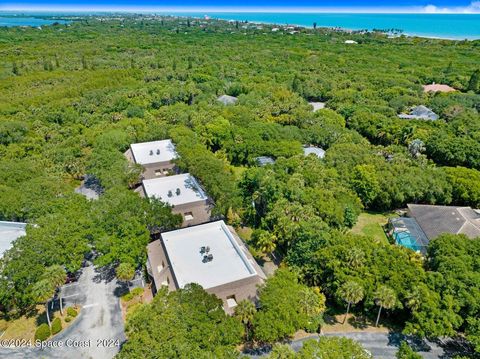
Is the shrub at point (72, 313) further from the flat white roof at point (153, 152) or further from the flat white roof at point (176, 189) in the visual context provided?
the flat white roof at point (153, 152)

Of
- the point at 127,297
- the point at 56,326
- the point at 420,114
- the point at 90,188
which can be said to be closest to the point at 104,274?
the point at 127,297

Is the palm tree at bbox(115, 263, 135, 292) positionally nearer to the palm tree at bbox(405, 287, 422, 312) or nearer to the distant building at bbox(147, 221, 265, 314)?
the distant building at bbox(147, 221, 265, 314)

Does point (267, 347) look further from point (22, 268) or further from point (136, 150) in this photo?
point (136, 150)

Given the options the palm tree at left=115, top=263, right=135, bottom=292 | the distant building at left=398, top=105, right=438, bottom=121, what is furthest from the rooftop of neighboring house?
the distant building at left=398, top=105, right=438, bottom=121

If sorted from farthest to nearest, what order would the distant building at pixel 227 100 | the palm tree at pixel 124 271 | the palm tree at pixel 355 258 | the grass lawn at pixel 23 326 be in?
1. the distant building at pixel 227 100
2. the palm tree at pixel 124 271
3. the palm tree at pixel 355 258
4. the grass lawn at pixel 23 326

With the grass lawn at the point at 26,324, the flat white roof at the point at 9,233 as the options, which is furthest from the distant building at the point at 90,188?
the grass lawn at the point at 26,324

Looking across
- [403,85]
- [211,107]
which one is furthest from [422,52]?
[211,107]

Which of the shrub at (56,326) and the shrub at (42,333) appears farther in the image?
the shrub at (56,326)
